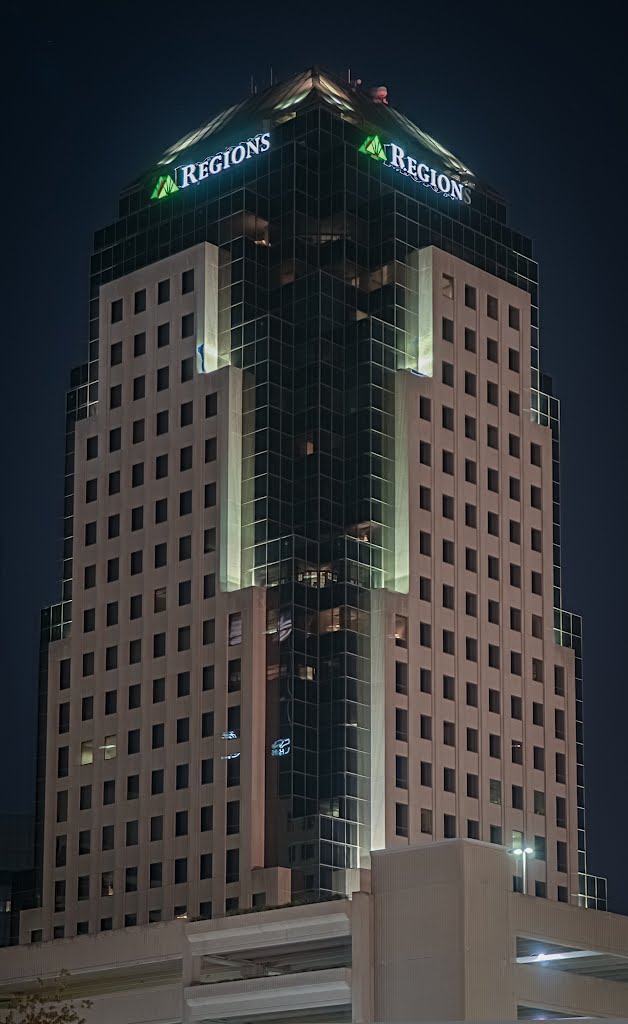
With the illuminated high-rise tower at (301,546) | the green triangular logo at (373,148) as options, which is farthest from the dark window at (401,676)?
the green triangular logo at (373,148)

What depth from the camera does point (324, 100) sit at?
138500 millimetres

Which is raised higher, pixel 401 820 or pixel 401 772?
pixel 401 772

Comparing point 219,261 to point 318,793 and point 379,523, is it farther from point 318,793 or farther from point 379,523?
point 318,793

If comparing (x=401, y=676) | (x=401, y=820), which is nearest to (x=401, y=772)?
(x=401, y=820)

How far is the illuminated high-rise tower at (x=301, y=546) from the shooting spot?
12606cm

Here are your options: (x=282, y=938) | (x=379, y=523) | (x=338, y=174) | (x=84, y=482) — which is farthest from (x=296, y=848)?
(x=338, y=174)

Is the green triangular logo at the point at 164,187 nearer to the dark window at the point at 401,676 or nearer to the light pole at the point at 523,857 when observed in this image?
the dark window at the point at 401,676

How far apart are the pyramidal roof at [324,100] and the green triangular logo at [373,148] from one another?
1.42m

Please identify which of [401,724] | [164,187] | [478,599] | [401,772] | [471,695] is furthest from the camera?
[164,187]

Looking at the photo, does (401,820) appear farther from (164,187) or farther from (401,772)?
(164,187)

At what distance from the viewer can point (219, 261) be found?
138 m

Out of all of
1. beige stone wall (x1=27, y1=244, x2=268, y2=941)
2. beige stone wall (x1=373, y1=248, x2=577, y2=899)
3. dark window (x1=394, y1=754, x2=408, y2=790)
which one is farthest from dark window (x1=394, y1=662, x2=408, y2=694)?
beige stone wall (x1=27, y1=244, x2=268, y2=941)

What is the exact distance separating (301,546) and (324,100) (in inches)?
1203

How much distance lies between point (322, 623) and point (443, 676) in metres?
8.63
